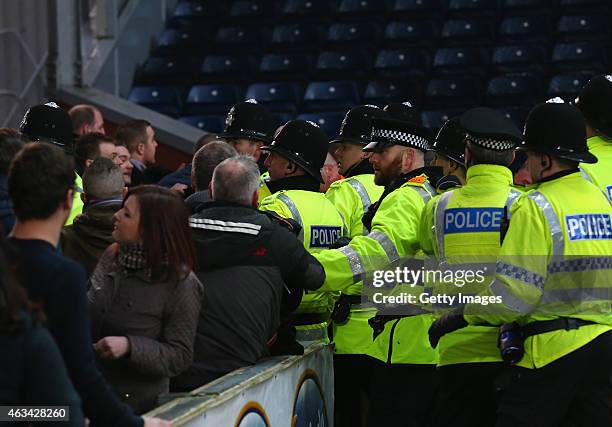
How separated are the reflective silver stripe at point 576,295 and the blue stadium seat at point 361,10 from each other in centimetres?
971

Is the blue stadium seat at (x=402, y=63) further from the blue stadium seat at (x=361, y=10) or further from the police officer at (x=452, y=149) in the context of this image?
the police officer at (x=452, y=149)

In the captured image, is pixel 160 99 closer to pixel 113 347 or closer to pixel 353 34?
pixel 353 34

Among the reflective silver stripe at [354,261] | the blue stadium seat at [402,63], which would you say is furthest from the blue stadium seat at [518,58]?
the reflective silver stripe at [354,261]

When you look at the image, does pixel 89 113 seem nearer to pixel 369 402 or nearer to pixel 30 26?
pixel 369 402

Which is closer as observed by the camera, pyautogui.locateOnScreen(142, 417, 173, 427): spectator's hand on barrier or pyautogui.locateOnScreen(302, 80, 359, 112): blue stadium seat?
pyautogui.locateOnScreen(142, 417, 173, 427): spectator's hand on barrier

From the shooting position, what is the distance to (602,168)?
17.5 feet

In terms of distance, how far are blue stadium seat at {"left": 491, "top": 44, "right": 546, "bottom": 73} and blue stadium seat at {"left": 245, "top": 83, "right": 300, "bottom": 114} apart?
2173 mm

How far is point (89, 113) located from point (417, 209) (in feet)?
11.7

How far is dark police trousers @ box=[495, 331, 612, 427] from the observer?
4.44m

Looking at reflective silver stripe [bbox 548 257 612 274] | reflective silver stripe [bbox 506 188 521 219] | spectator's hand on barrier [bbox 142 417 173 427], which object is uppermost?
reflective silver stripe [bbox 506 188 521 219]

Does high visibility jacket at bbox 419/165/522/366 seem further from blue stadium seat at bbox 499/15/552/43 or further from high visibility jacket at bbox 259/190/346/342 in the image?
blue stadium seat at bbox 499/15/552/43

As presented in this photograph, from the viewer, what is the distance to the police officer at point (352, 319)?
5777 millimetres

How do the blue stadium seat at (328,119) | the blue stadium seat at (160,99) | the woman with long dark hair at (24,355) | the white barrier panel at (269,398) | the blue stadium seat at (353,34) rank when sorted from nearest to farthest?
the woman with long dark hair at (24,355) < the white barrier panel at (269,398) < the blue stadium seat at (328,119) < the blue stadium seat at (160,99) < the blue stadium seat at (353,34)

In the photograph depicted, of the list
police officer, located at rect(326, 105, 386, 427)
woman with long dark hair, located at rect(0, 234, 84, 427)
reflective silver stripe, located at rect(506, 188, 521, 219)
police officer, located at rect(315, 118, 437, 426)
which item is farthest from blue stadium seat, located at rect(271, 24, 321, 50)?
woman with long dark hair, located at rect(0, 234, 84, 427)
